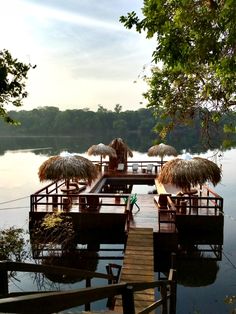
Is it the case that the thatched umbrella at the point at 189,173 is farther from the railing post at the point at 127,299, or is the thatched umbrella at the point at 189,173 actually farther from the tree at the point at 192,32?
the railing post at the point at 127,299

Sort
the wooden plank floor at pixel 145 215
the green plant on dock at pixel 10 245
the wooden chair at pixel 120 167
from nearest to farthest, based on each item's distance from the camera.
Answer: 1. the green plant on dock at pixel 10 245
2. the wooden plank floor at pixel 145 215
3. the wooden chair at pixel 120 167

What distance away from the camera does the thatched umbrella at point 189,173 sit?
42.7 ft

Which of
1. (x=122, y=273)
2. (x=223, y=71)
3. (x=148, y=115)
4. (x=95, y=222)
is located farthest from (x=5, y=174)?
(x=148, y=115)

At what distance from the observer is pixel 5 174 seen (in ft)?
112

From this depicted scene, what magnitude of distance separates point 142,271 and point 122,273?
0.47m

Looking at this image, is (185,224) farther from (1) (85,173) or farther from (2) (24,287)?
(2) (24,287)

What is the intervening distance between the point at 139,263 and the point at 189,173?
571 cm

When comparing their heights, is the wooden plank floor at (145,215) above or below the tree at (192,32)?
below

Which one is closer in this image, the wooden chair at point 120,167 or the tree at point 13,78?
the tree at point 13,78

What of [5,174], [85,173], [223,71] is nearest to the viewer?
[223,71]

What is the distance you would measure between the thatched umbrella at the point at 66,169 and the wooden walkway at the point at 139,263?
A: 4378 mm

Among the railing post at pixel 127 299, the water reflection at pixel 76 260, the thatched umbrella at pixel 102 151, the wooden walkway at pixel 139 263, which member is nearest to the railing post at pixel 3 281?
the railing post at pixel 127 299

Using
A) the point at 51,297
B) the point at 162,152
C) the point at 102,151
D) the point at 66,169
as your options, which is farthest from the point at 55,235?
the point at 162,152

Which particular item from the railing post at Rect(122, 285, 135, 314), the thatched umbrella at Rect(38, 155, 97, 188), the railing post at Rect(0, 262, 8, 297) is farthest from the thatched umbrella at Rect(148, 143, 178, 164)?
the railing post at Rect(0, 262, 8, 297)
